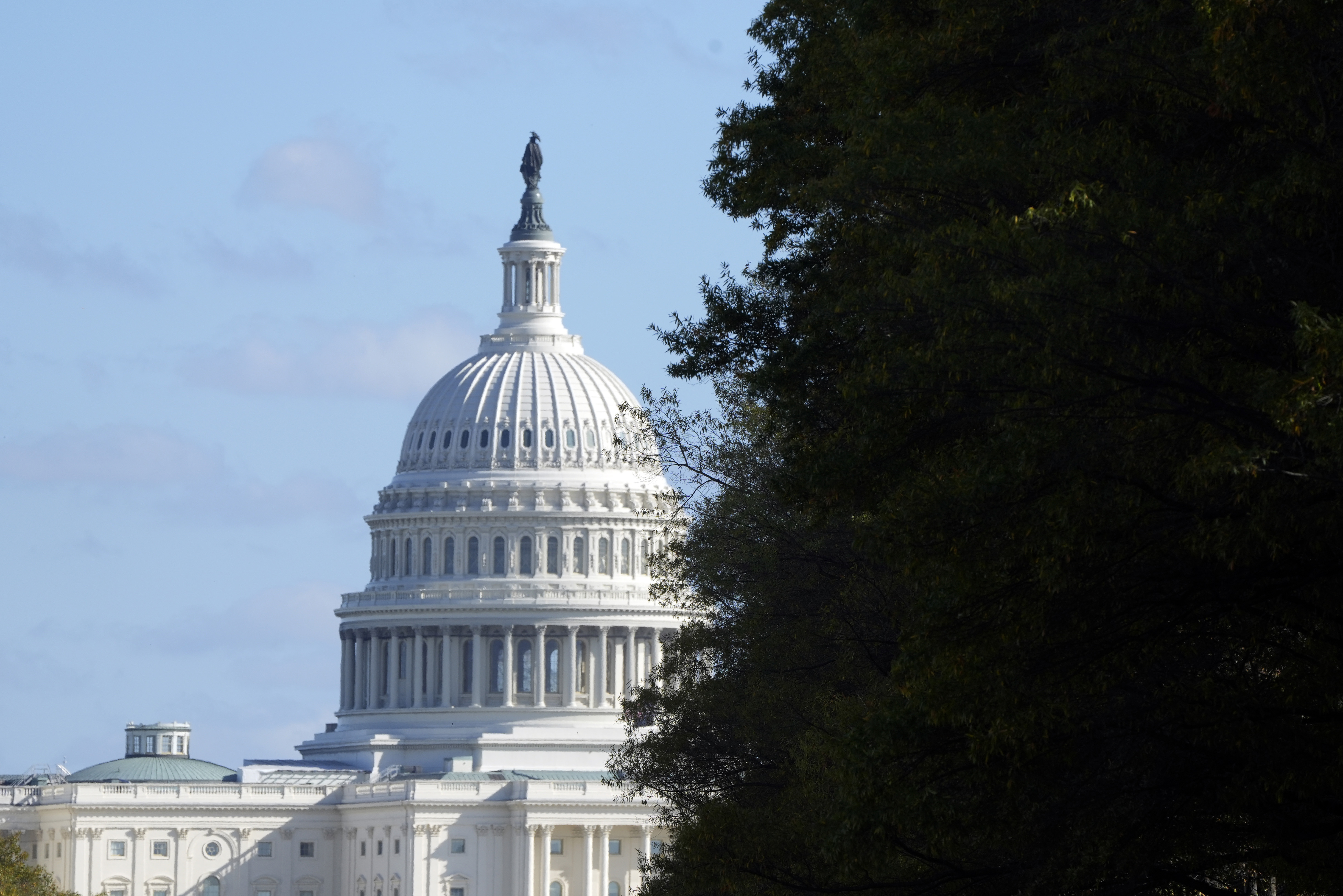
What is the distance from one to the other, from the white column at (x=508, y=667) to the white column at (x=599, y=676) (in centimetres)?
488

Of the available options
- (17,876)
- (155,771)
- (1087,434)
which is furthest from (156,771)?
(1087,434)

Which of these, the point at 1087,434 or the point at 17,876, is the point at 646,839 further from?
the point at 1087,434

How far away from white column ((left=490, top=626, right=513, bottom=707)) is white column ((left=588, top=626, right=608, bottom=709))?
16.0 ft

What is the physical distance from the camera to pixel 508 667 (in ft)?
653

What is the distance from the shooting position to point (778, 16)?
47531mm

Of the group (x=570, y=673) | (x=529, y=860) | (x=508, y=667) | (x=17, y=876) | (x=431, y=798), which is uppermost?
(x=508, y=667)

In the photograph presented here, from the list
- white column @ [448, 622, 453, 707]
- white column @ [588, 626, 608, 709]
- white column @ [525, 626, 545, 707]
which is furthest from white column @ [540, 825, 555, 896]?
white column @ [448, 622, 453, 707]

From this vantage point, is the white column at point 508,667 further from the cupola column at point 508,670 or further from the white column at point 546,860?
the white column at point 546,860

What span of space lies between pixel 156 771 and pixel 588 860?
26.8 metres

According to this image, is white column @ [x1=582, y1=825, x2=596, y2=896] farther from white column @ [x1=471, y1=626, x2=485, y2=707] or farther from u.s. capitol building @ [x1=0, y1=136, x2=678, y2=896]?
white column @ [x1=471, y1=626, x2=485, y2=707]

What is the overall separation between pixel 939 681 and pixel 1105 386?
4011 mm

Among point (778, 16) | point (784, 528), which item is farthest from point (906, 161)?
point (784, 528)

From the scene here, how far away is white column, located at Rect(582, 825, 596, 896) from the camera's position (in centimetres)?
18325

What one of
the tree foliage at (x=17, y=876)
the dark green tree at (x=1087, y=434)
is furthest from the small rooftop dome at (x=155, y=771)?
the dark green tree at (x=1087, y=434)
